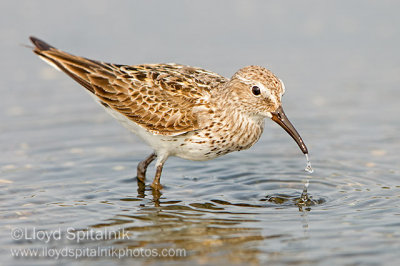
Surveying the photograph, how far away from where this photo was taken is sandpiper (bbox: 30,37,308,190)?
9.95m

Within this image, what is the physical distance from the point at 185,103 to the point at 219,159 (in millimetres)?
2224

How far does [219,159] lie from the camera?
39.7 ft

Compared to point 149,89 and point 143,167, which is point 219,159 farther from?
point 149,89

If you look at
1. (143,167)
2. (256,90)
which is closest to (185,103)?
(256,90)

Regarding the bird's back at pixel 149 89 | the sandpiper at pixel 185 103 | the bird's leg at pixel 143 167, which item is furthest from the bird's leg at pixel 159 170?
the bird's back at pixel 149 89

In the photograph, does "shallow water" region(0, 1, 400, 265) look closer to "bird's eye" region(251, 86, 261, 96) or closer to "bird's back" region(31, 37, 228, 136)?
"bird's back" region(31, 37, 228, 136)

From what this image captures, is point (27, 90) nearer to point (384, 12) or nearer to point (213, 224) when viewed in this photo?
point (213, 224)

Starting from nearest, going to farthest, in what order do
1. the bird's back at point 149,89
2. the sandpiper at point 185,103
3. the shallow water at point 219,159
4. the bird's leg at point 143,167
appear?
1. the shallow water at point 219,159
2. the sandpiper at point 185,103
3. the bird's back at point 149,89
4. the bird's leg at point 143,167

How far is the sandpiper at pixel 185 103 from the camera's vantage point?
9953 mm

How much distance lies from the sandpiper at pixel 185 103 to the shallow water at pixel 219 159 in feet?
2.79

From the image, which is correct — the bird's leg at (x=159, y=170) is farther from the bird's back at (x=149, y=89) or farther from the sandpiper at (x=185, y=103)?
the bird's back at (x=149, y=89)

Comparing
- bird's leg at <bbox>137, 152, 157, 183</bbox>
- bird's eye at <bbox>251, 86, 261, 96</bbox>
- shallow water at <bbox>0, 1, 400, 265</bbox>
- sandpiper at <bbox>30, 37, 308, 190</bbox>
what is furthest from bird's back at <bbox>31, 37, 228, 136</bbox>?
shallow water at <bbox>0, 1, 400, 265</bbox>

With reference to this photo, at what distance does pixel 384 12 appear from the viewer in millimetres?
18625

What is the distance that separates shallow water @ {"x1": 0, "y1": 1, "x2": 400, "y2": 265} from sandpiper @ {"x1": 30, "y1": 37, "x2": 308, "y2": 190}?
850 millimetres
